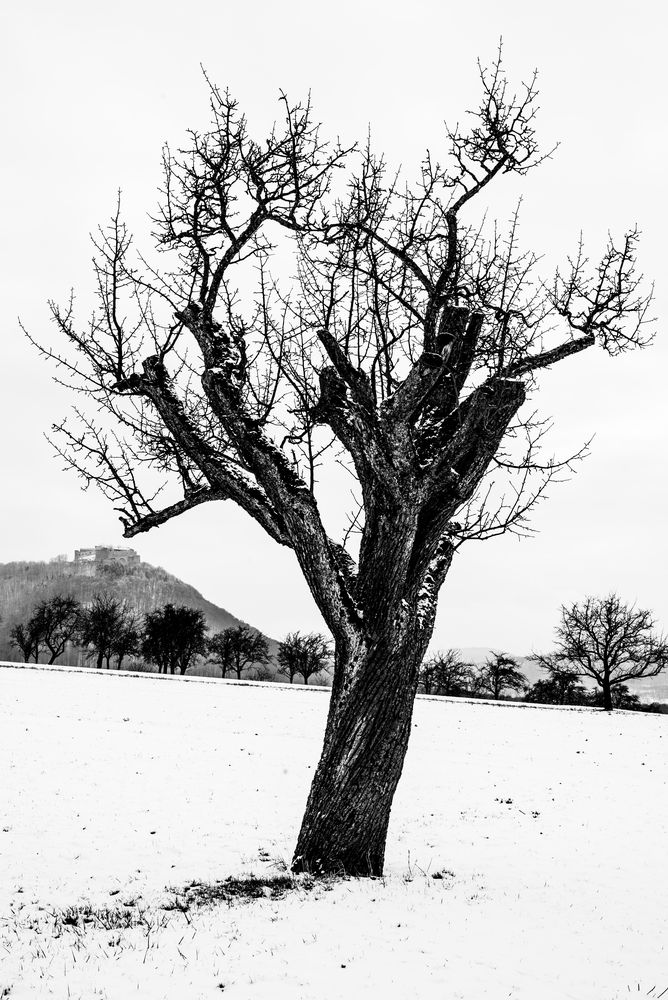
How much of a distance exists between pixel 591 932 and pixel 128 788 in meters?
10.4

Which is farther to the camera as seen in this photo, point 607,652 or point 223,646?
point 223,646

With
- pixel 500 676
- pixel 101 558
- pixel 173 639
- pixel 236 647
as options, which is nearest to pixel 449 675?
pixel 500 676

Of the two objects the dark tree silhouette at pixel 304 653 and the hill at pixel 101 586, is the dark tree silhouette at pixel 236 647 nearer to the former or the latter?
the dark tree silhouette at pixel 304 653

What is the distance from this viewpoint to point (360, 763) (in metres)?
7.75

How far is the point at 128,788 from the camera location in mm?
14297

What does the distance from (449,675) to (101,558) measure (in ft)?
325

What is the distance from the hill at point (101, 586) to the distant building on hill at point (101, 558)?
0.92 feet

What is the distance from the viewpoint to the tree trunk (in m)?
7.74

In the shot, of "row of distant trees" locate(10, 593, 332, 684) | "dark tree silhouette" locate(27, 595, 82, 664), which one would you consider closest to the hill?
"dark tree silhouette" locate(27, 595, 82, 664)

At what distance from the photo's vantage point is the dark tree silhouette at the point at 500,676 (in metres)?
63.7

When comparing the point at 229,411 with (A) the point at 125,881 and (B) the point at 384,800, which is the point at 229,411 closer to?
(B) the point at 384,800

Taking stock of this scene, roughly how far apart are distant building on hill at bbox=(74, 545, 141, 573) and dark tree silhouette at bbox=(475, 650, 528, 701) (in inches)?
3816

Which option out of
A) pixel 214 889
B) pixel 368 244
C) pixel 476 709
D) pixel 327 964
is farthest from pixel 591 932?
pixel 476 709

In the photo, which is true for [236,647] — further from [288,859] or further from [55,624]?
[288,859]
